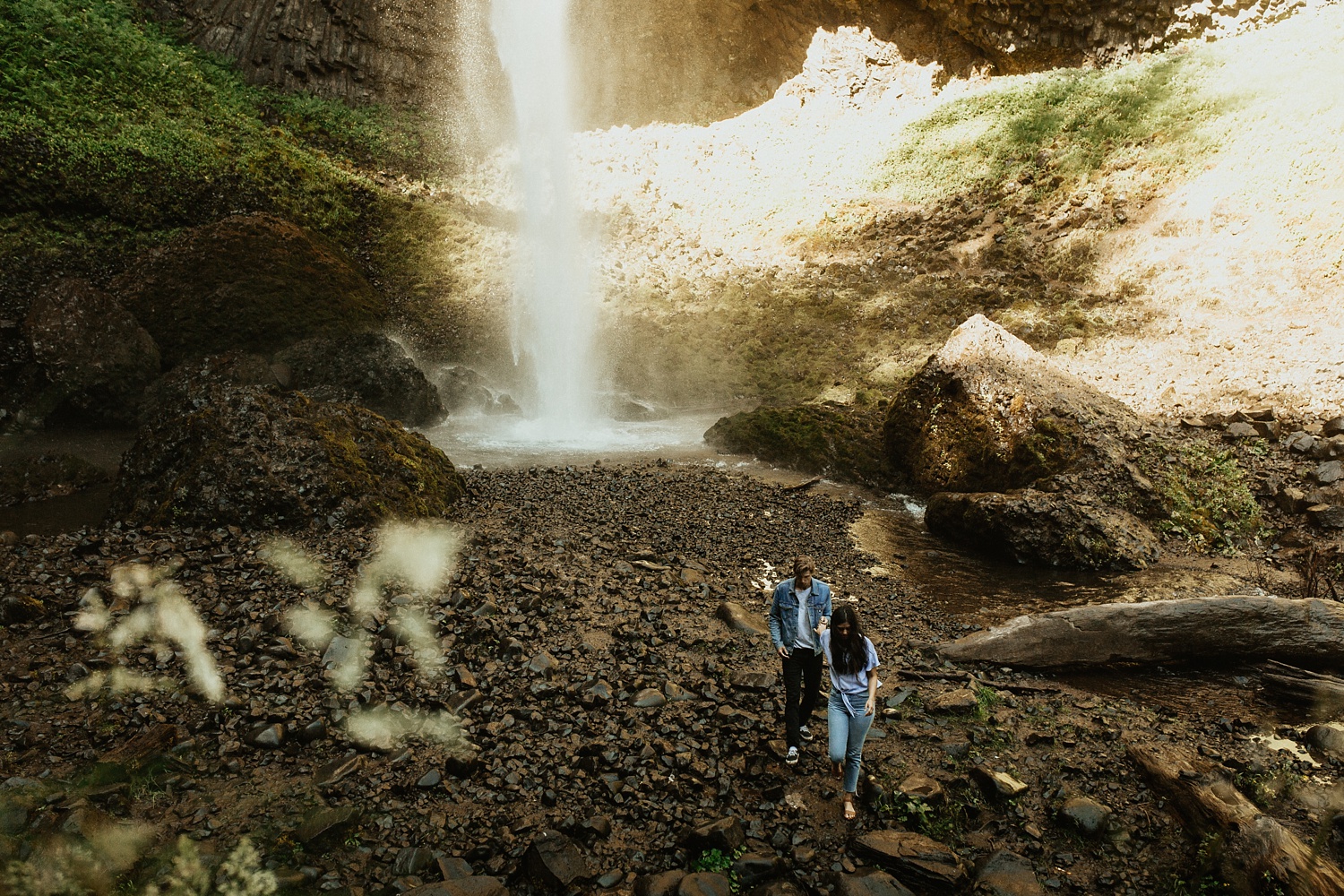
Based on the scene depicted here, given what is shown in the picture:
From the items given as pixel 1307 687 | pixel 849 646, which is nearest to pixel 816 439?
pixel 1307 687

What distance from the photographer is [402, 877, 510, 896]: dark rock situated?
3.42 m

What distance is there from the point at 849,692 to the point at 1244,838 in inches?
82.2

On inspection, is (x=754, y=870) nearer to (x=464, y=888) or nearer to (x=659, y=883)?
(x=659, y=883)

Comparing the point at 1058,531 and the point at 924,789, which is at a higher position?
the point at 1058,531

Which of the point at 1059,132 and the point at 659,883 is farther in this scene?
the point at 1059,132

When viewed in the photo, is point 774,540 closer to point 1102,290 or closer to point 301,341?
point 301,341

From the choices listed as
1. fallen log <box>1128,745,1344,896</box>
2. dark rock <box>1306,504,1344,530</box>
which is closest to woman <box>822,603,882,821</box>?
fallen log <box>1128,745,1344,896</box>

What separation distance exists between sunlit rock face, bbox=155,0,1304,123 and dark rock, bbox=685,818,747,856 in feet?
88.5

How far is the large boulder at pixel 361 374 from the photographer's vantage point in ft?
44.2

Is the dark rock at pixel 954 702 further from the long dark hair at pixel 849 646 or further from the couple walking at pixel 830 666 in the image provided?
the long dark hair at pixel 849 646

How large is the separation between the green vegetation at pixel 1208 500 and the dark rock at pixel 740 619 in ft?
21.0

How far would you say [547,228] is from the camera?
2225cm

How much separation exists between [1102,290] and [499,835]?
17.7 metres

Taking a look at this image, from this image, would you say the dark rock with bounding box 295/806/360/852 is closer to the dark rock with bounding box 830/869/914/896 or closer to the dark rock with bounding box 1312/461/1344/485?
the dark rock with bounding box 830/869/914/896
